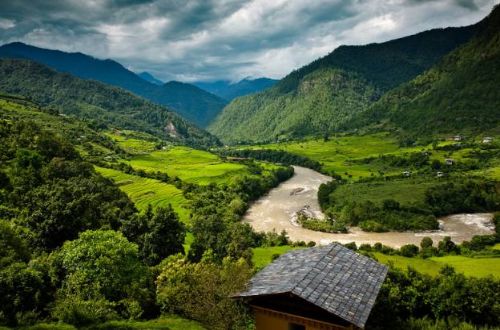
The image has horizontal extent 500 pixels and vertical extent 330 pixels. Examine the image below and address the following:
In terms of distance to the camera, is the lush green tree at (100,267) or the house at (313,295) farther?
the lush green tree at (100,267)

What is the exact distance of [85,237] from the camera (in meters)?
37.0

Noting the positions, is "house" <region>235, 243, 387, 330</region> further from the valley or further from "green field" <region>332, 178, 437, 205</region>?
"green field" <region>332, 178, 437, 205</region>

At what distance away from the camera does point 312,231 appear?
101312 millimetres

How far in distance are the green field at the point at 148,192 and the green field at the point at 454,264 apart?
44.9m

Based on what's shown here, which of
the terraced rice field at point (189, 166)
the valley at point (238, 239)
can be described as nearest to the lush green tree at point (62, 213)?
the valley at point (238, 239)

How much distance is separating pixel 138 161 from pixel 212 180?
106 ft

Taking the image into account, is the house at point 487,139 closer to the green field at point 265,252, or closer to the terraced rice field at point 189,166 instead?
the terraced rice field at point 189,166

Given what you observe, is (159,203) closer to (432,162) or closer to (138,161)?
(138,161)

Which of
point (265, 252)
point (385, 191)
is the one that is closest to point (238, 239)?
point (265, 252)

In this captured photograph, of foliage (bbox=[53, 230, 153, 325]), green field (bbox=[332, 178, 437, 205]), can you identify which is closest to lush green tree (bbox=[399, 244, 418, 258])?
green field (bbox=[332, 178, 437, 205])

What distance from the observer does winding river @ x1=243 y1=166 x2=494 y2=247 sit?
93.9m

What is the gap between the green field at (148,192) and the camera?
98.0m

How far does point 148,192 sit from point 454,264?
6934 centimetres

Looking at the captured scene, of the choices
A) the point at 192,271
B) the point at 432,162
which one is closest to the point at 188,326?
the point at 192,271
